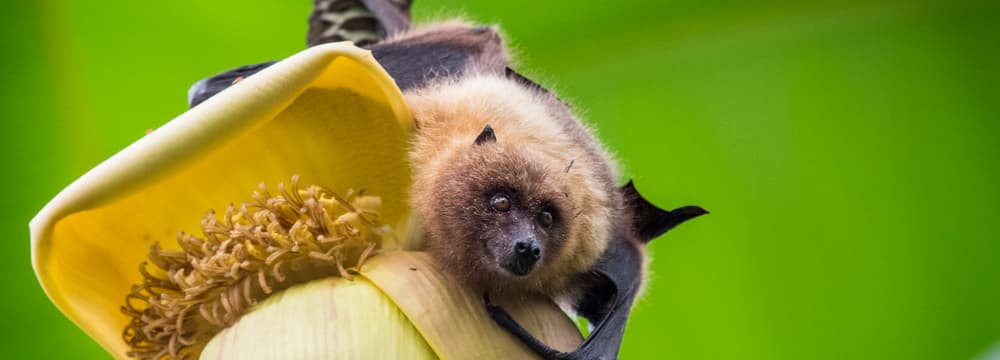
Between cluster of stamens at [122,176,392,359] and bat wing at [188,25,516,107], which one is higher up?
bat wing at [188,25,516,107]

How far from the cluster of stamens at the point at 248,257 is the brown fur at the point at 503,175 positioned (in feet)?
0.18

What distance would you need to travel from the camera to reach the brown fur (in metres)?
0.67

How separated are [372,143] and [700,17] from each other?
3.01 ft

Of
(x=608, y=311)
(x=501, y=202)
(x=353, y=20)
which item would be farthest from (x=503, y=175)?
(x=353, y=20)

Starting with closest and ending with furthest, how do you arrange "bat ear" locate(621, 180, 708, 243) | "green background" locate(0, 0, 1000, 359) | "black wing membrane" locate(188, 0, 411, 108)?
"bat ear" locate(621, 180, 708, 243)
"black wing membrane" locate(188, 0, 411, 108)
"green background" locate(0, 0, 1000, 359)

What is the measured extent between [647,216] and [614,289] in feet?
0.29

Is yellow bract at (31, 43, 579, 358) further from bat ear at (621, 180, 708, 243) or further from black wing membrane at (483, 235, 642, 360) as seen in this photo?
bat ear at (621, 180, 708, 243)

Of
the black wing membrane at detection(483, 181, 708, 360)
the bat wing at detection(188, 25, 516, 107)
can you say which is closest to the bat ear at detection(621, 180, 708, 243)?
the black wing membrane at detection(483, 181, 708, 360)

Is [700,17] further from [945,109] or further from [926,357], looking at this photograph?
[926,357]

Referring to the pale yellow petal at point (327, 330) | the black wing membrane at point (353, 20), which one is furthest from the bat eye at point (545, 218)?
the black wing membrane at point (353, 20)

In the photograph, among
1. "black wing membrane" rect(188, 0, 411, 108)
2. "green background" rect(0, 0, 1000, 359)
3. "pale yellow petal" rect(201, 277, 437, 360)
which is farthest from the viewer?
"green background" rect(0, 0, 1000, 359)

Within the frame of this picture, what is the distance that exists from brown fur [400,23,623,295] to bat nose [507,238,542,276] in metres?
0.02

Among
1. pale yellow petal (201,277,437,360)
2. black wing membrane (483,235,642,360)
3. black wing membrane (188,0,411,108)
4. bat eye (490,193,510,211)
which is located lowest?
black wing membrane (483,235,642,360)

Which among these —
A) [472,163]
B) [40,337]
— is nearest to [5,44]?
[40,337]
